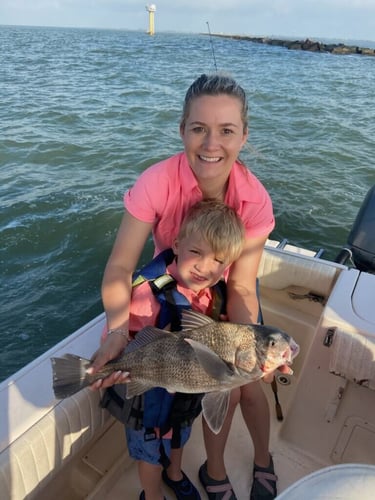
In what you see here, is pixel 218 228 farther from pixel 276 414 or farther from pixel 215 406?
pixel 276 414

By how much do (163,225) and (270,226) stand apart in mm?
595

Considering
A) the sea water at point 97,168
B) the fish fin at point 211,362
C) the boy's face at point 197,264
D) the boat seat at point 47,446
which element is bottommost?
the sea water at point 97,168

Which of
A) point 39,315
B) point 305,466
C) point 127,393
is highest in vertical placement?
point 127,393

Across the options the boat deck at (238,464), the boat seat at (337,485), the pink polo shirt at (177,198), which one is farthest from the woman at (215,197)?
the boat seat at (337,485)

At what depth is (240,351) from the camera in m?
1.75

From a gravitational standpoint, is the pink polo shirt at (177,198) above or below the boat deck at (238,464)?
above

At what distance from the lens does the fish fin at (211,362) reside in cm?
173

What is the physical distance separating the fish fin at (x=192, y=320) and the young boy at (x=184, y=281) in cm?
19

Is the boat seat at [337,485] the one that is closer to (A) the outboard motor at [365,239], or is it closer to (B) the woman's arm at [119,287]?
(B) the woman's arm at [119,287]

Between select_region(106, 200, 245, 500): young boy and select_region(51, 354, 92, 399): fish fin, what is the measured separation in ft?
1.19

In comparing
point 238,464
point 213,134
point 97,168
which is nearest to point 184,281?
point 213,134

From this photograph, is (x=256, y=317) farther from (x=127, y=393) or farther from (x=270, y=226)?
(x=127, y=393)

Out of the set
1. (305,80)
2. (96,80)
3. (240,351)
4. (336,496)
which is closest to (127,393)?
(240,351)

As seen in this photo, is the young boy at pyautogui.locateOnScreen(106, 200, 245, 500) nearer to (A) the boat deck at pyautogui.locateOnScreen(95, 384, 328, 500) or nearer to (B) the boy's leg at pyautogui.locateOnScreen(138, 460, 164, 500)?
(B) the boy's leg at pyautogui.locateOnScreen(138, 460, 164, 500)
